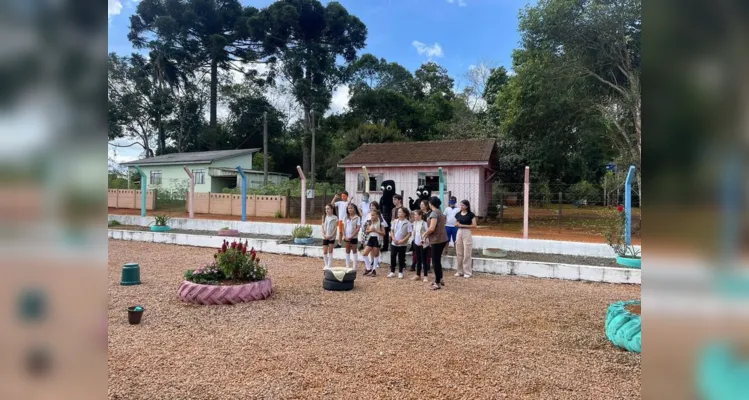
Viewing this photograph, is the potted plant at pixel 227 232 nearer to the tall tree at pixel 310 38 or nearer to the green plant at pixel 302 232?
the green plant at pixel 302 232

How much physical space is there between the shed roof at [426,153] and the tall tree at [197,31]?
66.2 ft

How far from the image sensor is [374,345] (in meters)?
4.38

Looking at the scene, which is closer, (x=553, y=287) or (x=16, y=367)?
(x=16, y=367)

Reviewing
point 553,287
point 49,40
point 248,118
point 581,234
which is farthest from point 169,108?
point 49,40

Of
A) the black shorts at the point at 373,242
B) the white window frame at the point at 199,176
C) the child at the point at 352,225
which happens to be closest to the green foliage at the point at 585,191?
the black shorts at the point at 373,242

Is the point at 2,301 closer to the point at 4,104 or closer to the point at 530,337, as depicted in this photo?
the point at 4,104

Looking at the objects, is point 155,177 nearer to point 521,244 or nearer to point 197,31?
point 197,31

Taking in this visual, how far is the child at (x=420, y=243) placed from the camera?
25.0 ft

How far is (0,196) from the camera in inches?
34.3

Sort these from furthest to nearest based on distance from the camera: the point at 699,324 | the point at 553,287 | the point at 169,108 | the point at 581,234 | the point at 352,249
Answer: the point at 169,108 < the point at 581,234 < the point at 352,249 < the point at 553,287 < the point at 699,324

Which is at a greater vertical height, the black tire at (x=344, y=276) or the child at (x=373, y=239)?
the child at (x=373, y=239)

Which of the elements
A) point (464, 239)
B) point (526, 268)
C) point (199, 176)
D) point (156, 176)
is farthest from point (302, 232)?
point (156, 176)

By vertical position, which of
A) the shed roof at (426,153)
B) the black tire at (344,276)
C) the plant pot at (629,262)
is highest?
the shed roof at (426,153)

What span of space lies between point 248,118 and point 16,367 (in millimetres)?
39553
